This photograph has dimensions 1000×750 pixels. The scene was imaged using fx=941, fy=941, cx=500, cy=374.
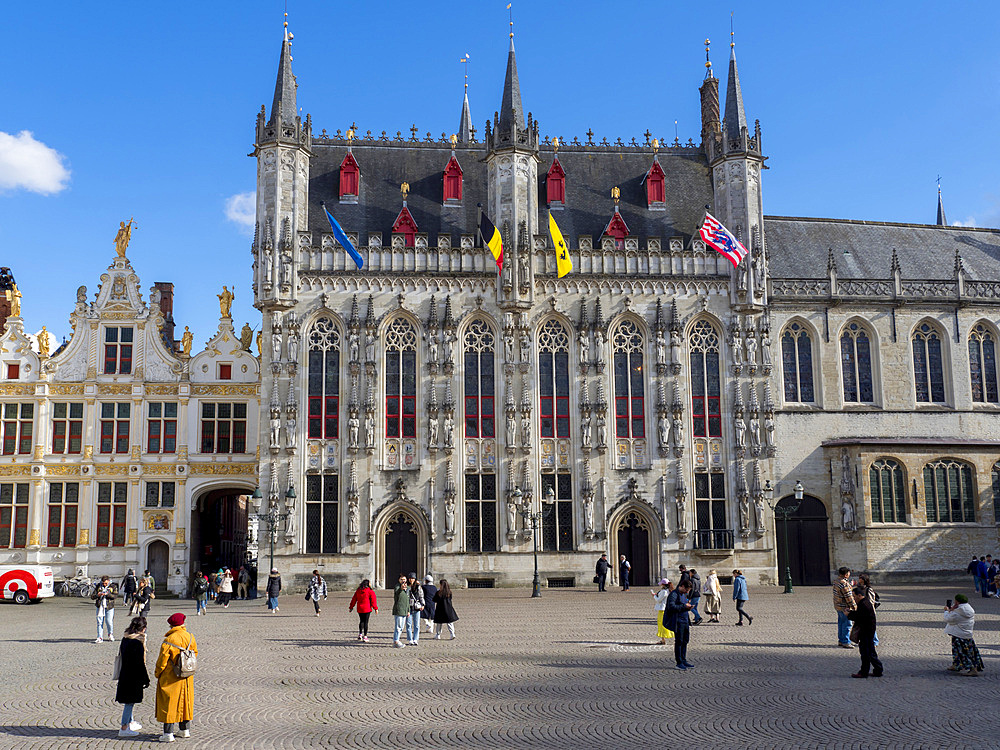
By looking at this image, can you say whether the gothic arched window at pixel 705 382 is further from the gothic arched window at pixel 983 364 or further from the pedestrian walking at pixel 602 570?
the gothic arched window at pixel 983 364

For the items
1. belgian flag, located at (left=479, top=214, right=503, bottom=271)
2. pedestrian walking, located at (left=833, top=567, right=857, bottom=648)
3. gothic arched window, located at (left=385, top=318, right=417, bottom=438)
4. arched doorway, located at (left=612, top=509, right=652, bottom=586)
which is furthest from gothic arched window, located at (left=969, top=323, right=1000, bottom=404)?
pedestrian walking, located at (left=833, top=567, right=857, bottom=648)

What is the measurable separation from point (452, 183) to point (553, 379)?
11.7m

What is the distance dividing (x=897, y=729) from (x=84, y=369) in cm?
4273

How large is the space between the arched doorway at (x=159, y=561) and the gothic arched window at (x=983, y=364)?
136 ft

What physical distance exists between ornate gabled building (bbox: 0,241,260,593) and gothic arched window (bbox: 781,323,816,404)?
2655 cm

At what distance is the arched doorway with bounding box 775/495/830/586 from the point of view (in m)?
45.1

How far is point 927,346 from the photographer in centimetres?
4800

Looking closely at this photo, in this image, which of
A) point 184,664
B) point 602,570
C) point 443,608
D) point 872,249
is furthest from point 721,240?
point 184,664

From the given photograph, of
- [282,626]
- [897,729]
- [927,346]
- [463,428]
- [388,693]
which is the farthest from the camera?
[927,346]

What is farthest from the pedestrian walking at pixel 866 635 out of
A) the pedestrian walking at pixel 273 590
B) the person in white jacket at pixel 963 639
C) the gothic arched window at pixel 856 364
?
the gothic arched window at pixel 856 364

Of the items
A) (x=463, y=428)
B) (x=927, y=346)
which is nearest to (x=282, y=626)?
(x=463, y=428)

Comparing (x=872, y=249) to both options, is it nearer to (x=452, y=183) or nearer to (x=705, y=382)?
(x=705, y=382)

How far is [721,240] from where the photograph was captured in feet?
144

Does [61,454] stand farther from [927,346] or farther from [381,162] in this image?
[927,346]
